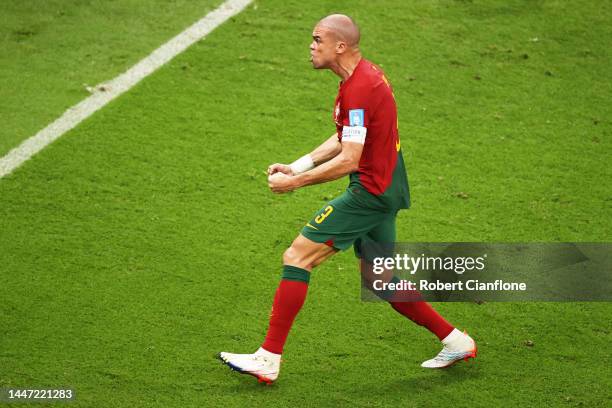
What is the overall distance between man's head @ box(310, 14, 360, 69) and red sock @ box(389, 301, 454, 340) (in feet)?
4.36

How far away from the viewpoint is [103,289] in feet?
19.3

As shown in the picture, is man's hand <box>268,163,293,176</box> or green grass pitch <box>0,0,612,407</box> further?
green grass pitch <box>0,0,612,407</box>

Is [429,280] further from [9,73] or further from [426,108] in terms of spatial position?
[9,73]

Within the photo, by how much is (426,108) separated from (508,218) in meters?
1.51

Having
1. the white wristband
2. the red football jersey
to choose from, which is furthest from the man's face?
the white wristband

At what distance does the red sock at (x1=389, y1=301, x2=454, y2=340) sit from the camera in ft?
17.5

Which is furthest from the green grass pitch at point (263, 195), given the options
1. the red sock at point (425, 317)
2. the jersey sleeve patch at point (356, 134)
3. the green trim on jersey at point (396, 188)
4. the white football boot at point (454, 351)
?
the jersey sleeve patch at point (356, 134)

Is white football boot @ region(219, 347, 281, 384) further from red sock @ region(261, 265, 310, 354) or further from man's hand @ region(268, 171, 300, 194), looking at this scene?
man's hand @ region(268, 171, 300, 194)

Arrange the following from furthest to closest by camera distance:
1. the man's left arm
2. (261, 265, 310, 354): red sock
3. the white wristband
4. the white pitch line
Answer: the white pitch line, the white wristband, (261, 265, 310, 354): red sock, the man's left arm

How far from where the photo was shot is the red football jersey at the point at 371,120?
4934 mm

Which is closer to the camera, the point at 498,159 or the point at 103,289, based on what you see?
the point at 103,289

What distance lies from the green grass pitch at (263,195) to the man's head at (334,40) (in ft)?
5.18

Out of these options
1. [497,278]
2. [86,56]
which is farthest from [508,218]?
[86,56]

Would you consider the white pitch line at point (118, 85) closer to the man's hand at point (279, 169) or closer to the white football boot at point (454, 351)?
the man's hand at point (279, 169)
